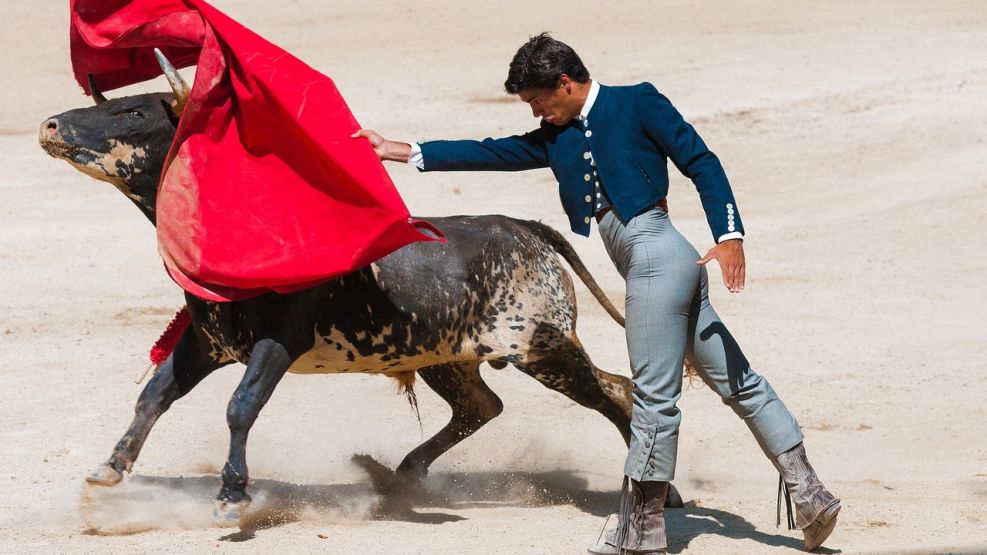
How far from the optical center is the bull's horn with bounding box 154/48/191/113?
5.95 metres

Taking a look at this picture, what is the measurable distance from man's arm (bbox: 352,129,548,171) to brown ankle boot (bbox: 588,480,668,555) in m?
1.29

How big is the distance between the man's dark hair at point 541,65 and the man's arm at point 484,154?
331 mm

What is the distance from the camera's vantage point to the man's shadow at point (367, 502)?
6.34 m

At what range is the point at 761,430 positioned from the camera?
576 cm

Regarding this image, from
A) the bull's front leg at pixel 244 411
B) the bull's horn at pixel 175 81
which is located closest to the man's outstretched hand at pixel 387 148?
the bull's horn at pixel 175 81

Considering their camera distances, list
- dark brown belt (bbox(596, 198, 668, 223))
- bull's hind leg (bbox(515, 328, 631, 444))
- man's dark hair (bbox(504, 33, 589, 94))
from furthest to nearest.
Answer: bull's hind leg (bbox(515, 328, 631, 444)), dark brown belt (bbox(596, 198, 668, 223)), man's dark hair (bbox(504, 33, 589, 94))

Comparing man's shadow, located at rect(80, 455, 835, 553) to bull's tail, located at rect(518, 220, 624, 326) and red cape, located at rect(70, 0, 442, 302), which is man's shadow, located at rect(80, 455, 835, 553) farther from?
red cape, located at rect(70, 0, 442, 302)

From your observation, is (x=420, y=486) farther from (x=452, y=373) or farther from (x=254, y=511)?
(x=254, y=511)

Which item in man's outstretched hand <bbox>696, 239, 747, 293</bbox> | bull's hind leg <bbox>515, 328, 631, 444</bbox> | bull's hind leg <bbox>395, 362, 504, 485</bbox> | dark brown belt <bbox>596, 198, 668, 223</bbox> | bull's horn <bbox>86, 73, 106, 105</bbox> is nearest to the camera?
man's outstretched hand <bbox>696, 239, 747, 293</bbox>

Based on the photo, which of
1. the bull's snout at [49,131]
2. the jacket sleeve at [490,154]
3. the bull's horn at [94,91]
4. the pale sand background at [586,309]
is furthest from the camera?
the pale sand background at [586,309]

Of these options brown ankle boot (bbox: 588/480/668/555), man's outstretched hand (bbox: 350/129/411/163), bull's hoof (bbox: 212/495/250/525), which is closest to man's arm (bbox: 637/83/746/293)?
brown ankle boot (bbox: 588/480/668/555)

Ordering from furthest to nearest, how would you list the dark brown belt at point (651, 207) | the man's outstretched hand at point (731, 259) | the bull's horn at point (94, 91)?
the bull's horn at point (94, 91)
the dark brown belt at point (651, 207)
the man's outstretched hand at point (731, 259)

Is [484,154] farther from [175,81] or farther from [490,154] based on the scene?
[175,81]

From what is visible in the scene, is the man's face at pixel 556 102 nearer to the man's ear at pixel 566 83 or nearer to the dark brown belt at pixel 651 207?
the man's ear at pixel 566 83
